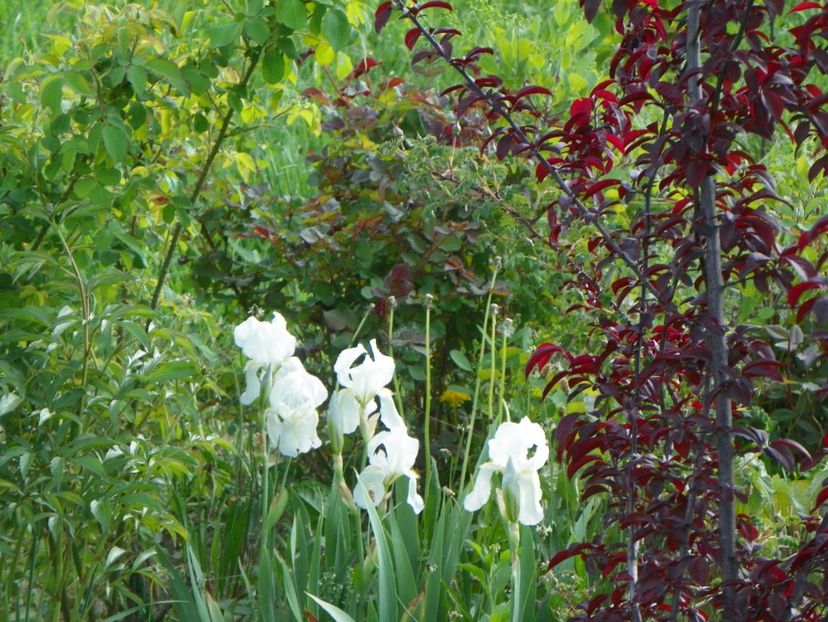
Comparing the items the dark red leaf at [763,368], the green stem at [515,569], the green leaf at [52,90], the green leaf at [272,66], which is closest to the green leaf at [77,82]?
the green leaf at [52,90]

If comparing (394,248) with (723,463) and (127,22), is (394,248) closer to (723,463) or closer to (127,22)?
(127,22)

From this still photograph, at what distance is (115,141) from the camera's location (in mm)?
2318

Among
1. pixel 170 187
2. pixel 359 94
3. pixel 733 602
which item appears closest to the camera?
pixel 733 602

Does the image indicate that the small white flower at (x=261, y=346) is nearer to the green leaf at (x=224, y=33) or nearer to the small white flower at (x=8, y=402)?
the small white flower at (x=8, y=402)

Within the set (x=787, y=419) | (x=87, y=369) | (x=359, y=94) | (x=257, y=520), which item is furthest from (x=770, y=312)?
(x=87, y=369)

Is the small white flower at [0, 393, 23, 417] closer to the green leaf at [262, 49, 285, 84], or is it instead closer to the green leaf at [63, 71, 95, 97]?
the green leaf at [63, 71, 95, 97]

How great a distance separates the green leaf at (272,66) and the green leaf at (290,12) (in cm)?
23

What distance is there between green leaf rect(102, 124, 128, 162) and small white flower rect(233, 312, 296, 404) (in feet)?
1.65

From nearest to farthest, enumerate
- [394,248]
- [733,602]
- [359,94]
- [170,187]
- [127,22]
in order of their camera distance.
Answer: [733,602], [127,22], [170,187], [394,248], [359,94]

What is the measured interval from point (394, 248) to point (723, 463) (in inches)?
61.6

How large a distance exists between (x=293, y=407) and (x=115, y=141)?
27.2 inches

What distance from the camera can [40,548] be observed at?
289cm

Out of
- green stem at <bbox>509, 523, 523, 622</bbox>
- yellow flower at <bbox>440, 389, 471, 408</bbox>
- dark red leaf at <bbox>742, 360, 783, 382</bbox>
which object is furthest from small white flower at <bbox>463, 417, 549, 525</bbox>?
yellow flower at <bbox>440, 389, 471, 408</bbox>

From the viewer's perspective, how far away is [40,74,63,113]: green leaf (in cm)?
230
